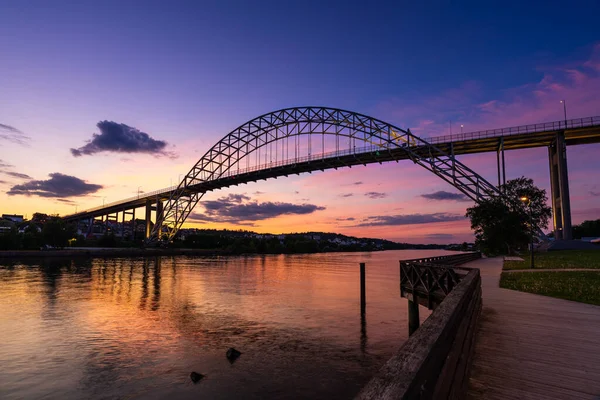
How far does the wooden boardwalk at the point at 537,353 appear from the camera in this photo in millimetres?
5020

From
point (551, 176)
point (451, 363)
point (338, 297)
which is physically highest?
point (551, 176)

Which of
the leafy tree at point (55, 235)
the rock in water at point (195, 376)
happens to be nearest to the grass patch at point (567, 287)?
the rock in water at point (195, 376)

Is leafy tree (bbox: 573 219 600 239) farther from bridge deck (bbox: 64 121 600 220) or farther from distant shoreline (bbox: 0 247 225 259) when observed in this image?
distant shoreline (bbox: 0 247 225 259)

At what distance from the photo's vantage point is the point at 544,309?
1138 cm

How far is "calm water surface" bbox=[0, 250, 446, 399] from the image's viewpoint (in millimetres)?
11828

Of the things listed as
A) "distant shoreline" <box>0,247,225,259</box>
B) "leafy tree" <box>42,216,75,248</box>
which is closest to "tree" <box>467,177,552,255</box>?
"distant shoreline" <box>0,247,225,259</box>

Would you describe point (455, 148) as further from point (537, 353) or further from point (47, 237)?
point (47, 237)

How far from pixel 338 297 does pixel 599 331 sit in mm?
23485

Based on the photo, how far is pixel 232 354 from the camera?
576 inches

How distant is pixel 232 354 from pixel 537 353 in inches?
437

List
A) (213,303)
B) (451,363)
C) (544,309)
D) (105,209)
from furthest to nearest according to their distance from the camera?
(105,209), (213,303), (544,309), (451,363)

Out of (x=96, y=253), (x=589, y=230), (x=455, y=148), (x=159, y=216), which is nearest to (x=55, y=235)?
(x=96, y=253)

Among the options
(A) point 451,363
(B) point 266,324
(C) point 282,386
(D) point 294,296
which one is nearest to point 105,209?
(D) point 294,296

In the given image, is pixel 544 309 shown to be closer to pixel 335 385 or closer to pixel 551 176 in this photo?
pixel 335 385
